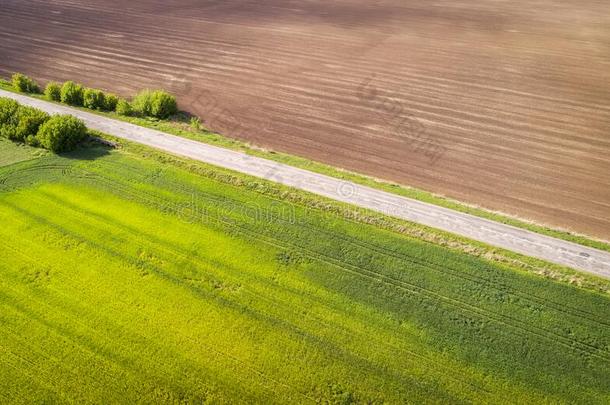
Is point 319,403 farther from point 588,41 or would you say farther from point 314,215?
point 588,41

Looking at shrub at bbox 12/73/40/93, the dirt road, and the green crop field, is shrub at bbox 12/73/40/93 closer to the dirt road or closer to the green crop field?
the dirt road

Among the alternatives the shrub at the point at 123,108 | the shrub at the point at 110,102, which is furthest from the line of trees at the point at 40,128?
the shrub at the point at 110,102

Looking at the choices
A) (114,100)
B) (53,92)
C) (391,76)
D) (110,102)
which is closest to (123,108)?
(114,100)

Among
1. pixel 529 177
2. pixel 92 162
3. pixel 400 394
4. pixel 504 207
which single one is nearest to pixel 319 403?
pixel 400 394

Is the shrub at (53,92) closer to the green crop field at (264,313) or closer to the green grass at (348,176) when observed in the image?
the green grass at (348,176)

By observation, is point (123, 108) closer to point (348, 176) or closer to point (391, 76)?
point (348, 176)

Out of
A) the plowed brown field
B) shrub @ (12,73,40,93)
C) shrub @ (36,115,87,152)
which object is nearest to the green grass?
the plowed brown field
